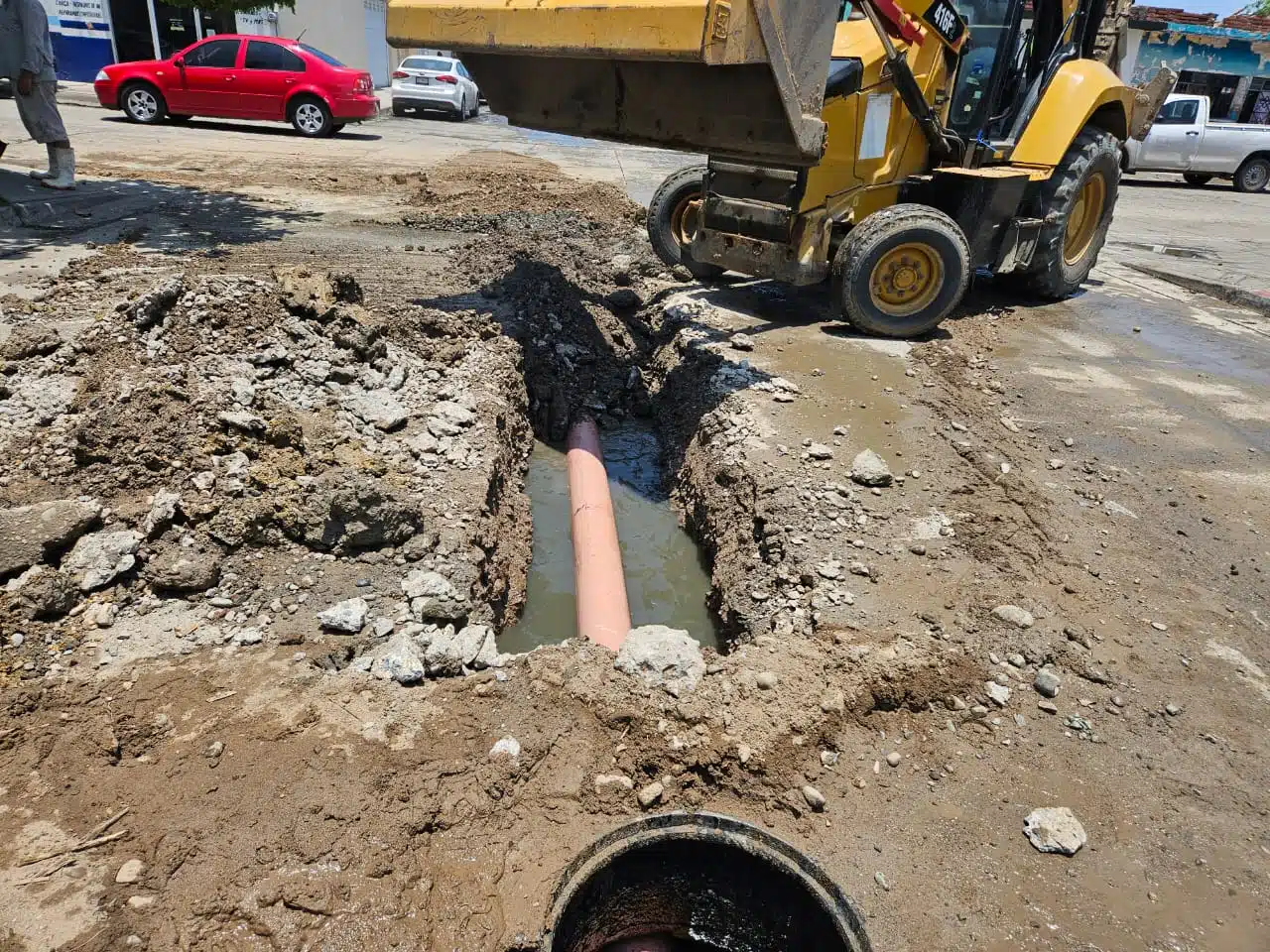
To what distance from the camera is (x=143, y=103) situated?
49.5 ft

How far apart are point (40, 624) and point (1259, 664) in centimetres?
504

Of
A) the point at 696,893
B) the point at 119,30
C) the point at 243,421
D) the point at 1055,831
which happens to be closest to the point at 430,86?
the point at 119,30

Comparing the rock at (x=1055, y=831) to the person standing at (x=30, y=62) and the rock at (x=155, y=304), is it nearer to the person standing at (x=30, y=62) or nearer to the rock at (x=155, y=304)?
the rock at (x=155, y=304)

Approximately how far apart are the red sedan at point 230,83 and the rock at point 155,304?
1251 centimetres

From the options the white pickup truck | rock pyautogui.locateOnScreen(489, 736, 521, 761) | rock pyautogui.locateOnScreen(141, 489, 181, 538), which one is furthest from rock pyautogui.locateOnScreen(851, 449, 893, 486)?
the white pickup truck

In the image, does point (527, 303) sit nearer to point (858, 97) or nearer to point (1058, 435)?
point (858, 97)

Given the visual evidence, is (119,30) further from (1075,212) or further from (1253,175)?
(1253,175)

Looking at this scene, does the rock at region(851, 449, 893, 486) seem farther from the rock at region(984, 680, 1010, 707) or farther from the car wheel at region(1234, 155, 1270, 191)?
the car wheel at region(1234, 155, 1270, 191)

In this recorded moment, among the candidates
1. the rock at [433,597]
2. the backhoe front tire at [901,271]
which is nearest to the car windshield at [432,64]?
the backhoe front tire at [901,271]

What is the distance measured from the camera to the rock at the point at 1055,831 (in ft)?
8.60


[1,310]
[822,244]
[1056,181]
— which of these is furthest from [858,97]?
[1,310]

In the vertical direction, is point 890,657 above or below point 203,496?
below

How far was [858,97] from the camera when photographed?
587cm

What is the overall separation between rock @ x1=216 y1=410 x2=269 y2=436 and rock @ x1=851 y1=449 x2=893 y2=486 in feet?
10.5
